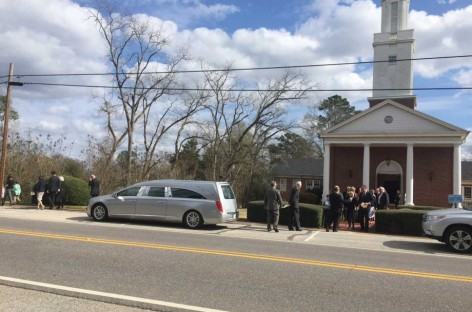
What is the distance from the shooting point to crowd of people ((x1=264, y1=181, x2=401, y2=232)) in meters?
15.1

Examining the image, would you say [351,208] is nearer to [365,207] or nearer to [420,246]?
[365,207]

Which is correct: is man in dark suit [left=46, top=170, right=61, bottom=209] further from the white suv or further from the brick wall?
the brick wall

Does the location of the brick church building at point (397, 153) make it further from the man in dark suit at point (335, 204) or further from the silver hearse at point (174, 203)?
the silver hearse at point (174, 203)

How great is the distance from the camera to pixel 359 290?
22.2ft

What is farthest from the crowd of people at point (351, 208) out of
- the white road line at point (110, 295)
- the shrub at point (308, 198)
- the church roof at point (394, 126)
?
the shrub at point (308, 198)

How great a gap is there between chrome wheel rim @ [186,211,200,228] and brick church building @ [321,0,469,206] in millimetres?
17812

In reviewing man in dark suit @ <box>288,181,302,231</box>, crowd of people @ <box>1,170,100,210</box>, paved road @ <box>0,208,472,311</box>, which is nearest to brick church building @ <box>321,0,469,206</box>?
man in dark suit @ <box>288,181,302,231</box>

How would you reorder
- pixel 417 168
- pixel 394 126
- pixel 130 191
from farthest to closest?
pixel 417 168, pixel 394 126, pixel 130 191

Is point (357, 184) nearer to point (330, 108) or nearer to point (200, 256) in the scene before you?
point (200, 256)

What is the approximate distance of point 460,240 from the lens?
11.6 metres

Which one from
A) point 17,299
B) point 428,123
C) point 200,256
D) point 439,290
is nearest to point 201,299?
point 17,299

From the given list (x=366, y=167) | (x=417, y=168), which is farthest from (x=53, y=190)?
(x=417, y=168)

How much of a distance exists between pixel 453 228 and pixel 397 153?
21195mm

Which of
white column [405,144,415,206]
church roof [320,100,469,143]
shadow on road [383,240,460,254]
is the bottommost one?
shadow on road [383,240,460,254]
